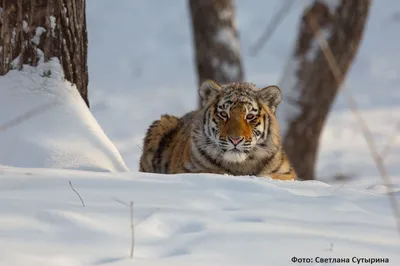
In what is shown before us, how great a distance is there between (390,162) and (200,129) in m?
6.71

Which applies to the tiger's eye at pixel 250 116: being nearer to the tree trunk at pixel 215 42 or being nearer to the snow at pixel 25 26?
the snow at pixel 25 26

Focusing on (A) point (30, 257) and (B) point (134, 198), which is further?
(B) point (134, 198)

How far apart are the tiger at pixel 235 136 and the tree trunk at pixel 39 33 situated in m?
1.02

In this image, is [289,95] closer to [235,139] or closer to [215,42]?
[215,42]

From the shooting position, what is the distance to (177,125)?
707 cm

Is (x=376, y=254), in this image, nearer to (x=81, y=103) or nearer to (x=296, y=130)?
(x=81, y=103)

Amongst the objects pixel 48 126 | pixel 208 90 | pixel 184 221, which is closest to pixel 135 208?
pixel 184 221

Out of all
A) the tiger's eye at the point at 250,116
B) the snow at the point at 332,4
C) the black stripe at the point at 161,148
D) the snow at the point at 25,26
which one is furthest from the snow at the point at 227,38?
the snow at the point at 25,26

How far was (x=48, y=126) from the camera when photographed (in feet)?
17.5

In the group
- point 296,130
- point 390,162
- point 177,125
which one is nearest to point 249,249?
point 177,125

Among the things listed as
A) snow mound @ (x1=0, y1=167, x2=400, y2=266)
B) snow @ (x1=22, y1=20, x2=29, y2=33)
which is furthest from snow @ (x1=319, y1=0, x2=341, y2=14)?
snow mound @ (x1=0, y1=167, x2=400, y2=266)

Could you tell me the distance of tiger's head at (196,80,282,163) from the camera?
6043 mm

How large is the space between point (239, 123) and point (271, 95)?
1.44 ft

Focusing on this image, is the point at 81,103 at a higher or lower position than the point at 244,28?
lower
